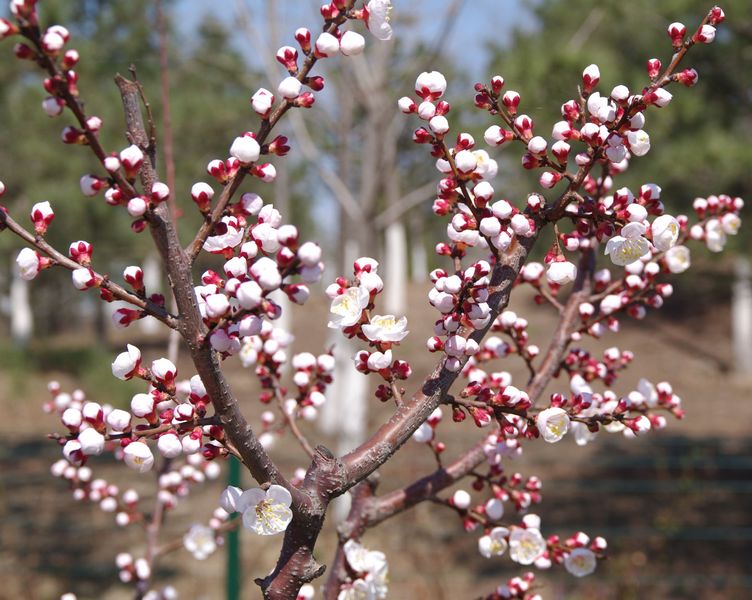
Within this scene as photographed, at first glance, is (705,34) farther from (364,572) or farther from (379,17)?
(364,572)

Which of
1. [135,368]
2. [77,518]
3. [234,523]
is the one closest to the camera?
[135,368]

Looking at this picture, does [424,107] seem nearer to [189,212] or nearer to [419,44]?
[419,44]

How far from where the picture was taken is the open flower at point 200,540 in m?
1.58

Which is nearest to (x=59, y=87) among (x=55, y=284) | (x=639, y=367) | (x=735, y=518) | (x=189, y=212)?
(x=735, y=518)

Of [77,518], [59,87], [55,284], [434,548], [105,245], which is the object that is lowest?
[59,87]

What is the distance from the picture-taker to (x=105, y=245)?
11.4m

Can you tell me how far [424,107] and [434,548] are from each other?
4.52 meters

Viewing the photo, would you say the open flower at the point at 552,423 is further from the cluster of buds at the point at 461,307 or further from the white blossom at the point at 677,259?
the white blossom at the point at 677,259

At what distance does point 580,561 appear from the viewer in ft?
3.67

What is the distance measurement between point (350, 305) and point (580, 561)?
0.62m

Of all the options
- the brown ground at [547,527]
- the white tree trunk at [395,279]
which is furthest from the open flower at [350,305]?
the white tree trunk at [395,279]

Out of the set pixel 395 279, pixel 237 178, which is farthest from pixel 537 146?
pixel 395 279

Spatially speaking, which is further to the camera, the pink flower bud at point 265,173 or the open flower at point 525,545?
the open flower at point 525,545

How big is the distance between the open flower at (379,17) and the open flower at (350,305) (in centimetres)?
29
